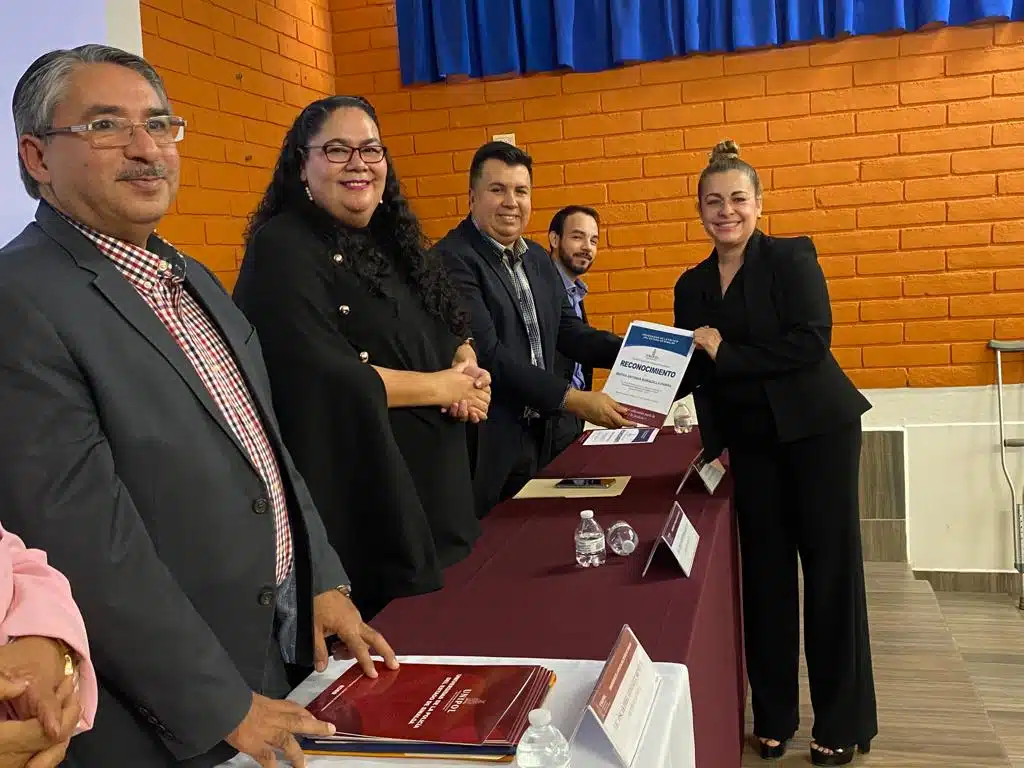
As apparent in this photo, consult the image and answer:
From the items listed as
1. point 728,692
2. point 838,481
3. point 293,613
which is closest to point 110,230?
point 293,613

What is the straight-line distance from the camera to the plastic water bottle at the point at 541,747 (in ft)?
2.87

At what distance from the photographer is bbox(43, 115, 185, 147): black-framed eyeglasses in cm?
108

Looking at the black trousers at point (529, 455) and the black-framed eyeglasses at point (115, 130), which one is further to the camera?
the black trousers at point (529, 455)

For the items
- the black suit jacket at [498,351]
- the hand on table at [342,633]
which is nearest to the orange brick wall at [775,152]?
the black suit jacket at [498,351]

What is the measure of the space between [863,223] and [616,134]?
1142 millimetres

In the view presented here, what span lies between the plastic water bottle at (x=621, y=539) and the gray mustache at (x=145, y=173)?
99 cm

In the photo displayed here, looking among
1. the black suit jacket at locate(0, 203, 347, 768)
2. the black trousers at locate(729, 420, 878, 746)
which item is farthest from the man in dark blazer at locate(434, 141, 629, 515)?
the black suit jacket at locate(0, 203, 347, 768)

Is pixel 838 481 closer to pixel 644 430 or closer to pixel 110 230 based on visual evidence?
pixel 644 430

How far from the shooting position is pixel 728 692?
5.74ft

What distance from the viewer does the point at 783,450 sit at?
2277 mm

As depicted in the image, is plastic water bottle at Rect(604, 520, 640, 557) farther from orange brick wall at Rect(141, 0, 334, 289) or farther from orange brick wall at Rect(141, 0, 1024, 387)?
orange brick wall at Rect(141, 0, 1024, 387)

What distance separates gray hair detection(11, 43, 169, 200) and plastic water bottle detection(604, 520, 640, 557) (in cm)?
109

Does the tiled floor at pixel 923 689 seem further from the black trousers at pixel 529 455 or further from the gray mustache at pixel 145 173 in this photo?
the gray mustache at pixel 145 173

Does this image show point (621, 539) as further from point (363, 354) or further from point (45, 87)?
point (45, 87)
